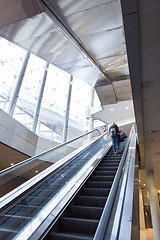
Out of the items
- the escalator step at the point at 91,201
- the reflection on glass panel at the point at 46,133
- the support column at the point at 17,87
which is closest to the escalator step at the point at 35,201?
the escalator step at the point at 91,201

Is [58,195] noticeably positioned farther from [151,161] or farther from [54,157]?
[151,161]

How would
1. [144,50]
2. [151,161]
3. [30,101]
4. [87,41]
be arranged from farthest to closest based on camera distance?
[30,101]
[151,161]
[87,41]
[144,50]

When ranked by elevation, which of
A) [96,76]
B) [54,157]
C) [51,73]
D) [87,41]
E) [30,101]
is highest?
[51,73]

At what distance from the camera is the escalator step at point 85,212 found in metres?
3.28

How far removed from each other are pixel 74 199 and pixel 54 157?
261 cm

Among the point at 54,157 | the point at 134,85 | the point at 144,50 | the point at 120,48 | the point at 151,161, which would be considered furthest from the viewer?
the point at 151,161

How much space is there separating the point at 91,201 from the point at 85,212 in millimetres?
419

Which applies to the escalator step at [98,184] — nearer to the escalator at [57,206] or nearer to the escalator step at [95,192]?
the escalator at [57,206]

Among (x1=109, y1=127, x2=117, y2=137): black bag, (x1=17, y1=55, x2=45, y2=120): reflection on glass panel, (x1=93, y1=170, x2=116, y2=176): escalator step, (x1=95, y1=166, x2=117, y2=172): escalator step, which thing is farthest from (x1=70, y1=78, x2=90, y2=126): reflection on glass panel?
(x1=93, y1=170, x2=116, y2=176): escalator step

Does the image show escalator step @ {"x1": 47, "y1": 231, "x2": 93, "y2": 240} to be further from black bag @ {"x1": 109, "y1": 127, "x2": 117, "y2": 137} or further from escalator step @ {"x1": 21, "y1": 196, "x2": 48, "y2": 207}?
black bag @ {"x1": 109, "y1": 127, "x2": 117, "y2": 137}

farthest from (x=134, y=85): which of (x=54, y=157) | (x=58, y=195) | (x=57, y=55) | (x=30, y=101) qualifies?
(x=30, y=101)

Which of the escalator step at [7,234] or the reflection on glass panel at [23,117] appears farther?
the reflection on glass panel at [23,117]

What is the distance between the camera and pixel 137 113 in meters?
5.77

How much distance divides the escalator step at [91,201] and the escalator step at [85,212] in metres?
0.36
